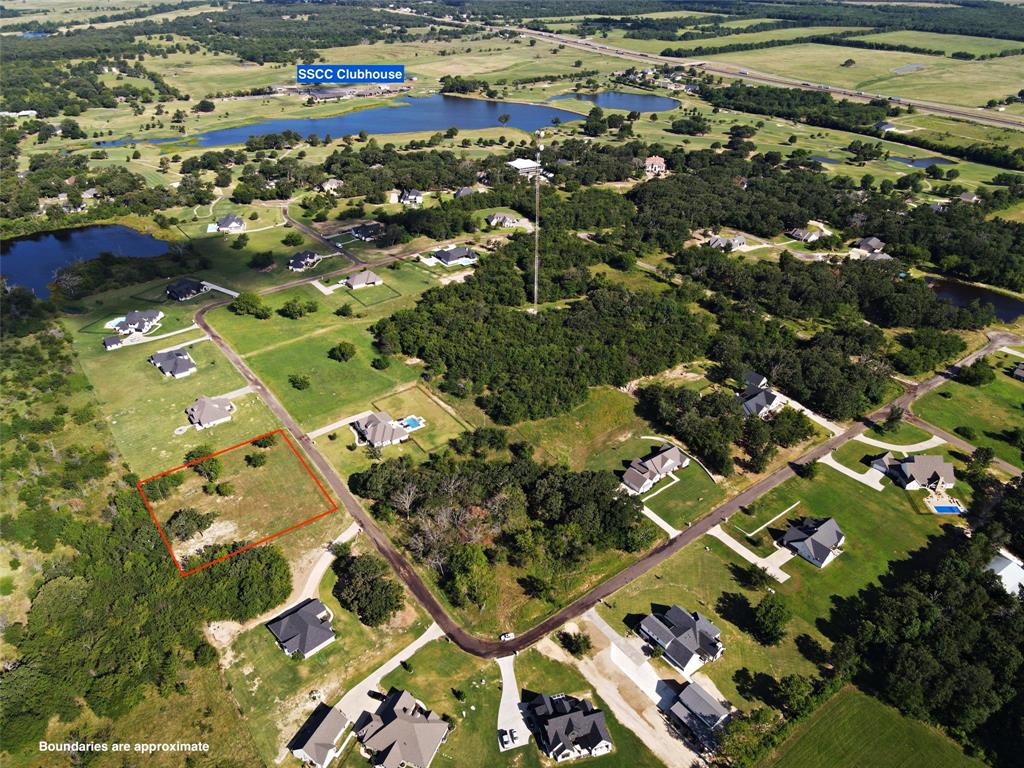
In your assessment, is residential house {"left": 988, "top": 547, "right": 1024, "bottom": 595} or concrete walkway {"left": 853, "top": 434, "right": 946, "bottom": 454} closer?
residential house {"left": 988, "top": 547, "right": 1024, "bottom": 595}

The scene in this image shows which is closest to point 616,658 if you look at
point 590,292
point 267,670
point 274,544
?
point 267,670

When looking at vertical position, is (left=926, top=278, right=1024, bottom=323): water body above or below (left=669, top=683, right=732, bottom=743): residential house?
below

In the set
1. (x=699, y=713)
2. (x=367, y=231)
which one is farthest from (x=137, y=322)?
(x=699, y=713)

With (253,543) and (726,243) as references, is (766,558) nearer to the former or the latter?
(253,543)

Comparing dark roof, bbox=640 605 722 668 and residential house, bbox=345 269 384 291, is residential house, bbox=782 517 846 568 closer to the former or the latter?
dark roof, bbox=640 605 722 668

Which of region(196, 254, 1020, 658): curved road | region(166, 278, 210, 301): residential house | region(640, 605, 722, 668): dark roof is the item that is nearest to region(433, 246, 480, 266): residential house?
region(166, 278, 210, 301): residential house

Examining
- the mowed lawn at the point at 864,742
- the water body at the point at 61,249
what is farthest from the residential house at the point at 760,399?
the water body at the point at 61,249
